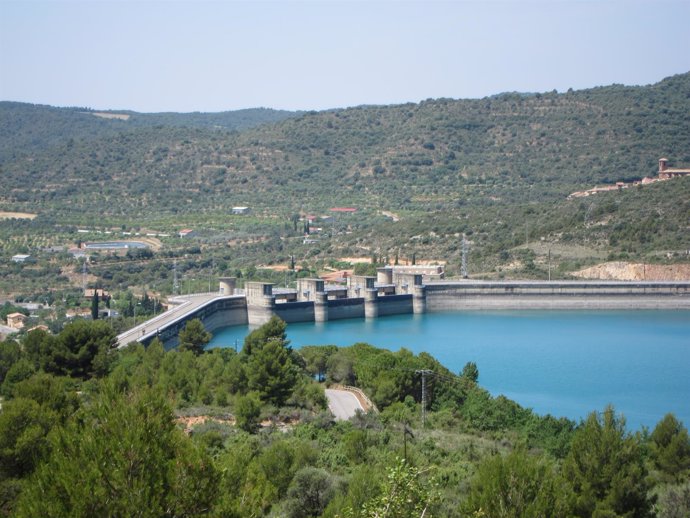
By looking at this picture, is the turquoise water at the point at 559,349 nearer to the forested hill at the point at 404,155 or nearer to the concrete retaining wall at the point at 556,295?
the concrete retaining wall at the point at 556,295

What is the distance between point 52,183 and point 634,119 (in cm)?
4662

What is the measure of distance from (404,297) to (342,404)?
2497 centimetres

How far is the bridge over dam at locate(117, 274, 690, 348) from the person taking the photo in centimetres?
4466

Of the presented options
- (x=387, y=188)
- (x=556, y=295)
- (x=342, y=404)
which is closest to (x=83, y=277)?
(x=556, y=295)

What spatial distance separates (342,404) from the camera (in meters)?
23.3

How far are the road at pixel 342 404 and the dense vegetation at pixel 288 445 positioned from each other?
50 cm

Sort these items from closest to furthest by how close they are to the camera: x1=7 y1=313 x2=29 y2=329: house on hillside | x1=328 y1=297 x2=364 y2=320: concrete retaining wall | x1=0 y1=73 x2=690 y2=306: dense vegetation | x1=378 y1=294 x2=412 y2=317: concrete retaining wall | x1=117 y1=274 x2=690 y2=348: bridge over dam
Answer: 1. x1=7 y1=313 x2=29 y2=329: house on hillside
2. x1=117 y1=274 x2=690 y2=348: bridge over dam
3. x1=328 y1=297 x2=364 y2=320: concrete retaining wall
4. x1=378 y1=294 x2=412 y2=317: concrete retaining wall
5. x1=0 y1=73 x2=690 y2=306: dense vegetation

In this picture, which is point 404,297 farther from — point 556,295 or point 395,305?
point 556,295

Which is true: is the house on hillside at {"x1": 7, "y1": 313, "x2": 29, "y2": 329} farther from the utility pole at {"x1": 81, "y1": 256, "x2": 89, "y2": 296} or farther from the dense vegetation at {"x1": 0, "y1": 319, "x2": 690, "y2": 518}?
the dense vegetation at {"x1": 0, "y1": 319, "x2": 690, "y2": 518}

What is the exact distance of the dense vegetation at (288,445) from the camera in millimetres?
9266

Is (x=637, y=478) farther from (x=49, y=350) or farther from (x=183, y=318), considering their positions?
(x=183, y=318)

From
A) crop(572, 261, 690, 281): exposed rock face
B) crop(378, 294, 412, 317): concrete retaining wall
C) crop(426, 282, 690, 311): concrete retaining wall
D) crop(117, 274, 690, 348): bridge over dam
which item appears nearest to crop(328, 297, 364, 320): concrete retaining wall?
crop(117, 274, 690, 348): bridge over dam

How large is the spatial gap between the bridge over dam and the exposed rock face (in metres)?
1.62

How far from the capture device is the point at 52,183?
3354 inches
